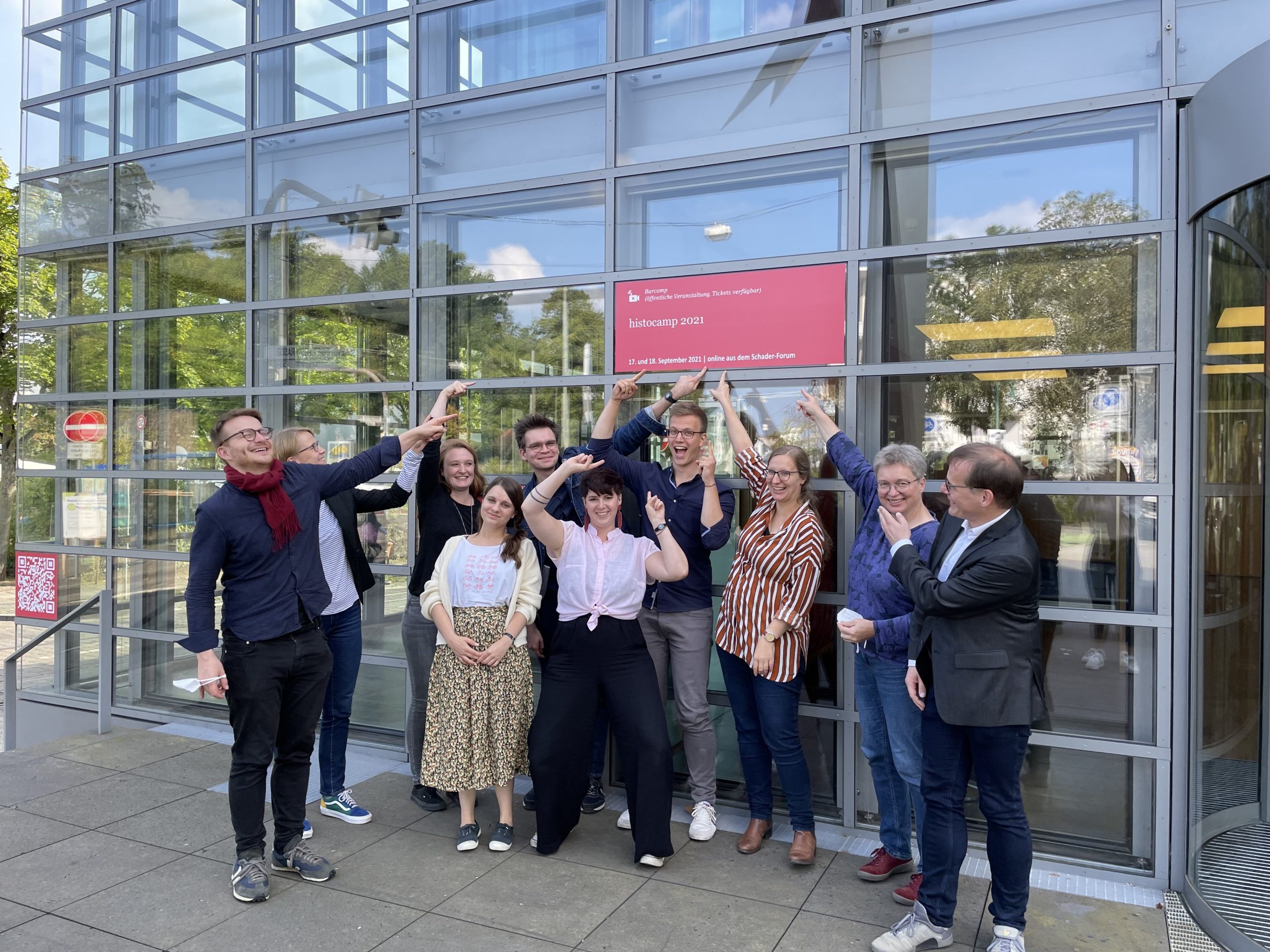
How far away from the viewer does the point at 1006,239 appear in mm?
4266

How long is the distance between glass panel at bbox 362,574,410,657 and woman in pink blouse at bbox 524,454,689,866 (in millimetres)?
1882

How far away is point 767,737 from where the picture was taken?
4.15m

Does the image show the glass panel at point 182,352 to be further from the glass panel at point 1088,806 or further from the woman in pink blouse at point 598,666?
the glass panel at point 1088,806

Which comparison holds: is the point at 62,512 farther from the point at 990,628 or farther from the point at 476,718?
the point at 990,628

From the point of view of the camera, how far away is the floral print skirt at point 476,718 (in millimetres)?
4262

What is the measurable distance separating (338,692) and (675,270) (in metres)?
2.81

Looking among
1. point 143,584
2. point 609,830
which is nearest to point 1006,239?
point 609,830

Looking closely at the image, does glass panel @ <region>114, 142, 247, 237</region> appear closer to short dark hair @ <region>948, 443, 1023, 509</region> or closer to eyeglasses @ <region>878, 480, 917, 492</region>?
eyeglasses @ <region>878, 480, 917, 492</region>

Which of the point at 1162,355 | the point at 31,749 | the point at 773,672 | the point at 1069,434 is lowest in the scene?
the point at 31,749

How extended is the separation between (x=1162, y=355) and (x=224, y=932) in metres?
4.51

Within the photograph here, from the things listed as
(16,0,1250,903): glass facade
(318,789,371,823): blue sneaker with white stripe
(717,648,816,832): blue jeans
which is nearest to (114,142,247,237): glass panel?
(16,0,1250,903): glass facade

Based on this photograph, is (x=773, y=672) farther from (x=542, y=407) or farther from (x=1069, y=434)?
(x=542, y=407)

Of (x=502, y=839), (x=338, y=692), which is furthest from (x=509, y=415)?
(x=502, y=839)

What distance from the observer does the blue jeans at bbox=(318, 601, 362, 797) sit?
462cm
